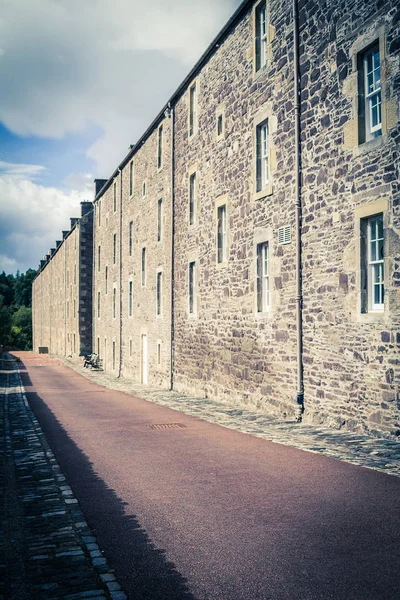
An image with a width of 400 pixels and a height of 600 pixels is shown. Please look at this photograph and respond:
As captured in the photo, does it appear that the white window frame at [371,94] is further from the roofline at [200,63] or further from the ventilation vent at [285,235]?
the roofline at [200,63]

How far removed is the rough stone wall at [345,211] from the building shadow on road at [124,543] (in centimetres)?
504

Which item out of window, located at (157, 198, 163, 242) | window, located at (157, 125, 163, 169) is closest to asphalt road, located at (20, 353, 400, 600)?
window, located at (157, 198, 163, 242)

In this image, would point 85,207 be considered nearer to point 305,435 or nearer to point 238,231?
point 238,231

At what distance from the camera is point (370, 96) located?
10203mm

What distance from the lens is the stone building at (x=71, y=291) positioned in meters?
43.9

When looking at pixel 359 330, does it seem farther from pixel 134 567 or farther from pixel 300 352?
pixel 134 567

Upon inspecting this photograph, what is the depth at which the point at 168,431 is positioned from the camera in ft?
36.3

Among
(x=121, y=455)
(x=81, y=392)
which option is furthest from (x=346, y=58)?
(x=81, y=392)

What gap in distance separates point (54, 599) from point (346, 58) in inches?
403

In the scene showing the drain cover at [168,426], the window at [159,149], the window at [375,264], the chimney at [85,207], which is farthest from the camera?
the chimney at [85,207]

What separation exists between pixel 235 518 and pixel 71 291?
4448cm

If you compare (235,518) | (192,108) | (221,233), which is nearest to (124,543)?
(235,518)

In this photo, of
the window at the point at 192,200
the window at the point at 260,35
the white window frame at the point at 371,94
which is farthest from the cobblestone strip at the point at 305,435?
the window at the point at 260,35

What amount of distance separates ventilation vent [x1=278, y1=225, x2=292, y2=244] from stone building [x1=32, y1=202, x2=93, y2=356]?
1270 inches
